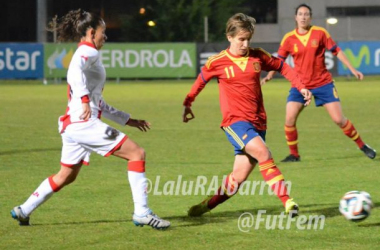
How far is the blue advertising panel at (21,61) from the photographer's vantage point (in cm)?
3525

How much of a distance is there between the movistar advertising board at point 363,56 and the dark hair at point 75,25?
2787 cm

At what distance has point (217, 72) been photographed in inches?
310

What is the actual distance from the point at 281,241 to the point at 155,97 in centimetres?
1919

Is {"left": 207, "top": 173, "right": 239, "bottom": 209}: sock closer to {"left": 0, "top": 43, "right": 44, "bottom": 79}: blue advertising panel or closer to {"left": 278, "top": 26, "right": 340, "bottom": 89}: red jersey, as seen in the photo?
{"left": 278, "top": 26, "right": 340, "bottom": 89}: red jersey

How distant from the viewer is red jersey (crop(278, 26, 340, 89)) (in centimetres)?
1204

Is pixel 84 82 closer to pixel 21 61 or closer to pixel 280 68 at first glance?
pixel 280 68

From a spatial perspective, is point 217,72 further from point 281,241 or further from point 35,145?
point 35,145

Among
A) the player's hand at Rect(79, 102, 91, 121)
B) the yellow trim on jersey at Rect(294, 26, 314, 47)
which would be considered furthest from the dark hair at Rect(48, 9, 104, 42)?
the yellow trim on jersey at Rect(294, 26, 314, 47)

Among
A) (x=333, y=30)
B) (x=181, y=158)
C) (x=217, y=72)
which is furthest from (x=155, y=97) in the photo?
(x=333, y=30)

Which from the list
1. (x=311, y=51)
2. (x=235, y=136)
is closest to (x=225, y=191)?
(x=235, y=136)

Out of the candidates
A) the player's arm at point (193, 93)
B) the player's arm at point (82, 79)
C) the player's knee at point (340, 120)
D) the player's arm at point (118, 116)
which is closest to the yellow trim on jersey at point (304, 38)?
the player's knee at point (340, 120)

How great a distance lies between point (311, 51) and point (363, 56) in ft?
76.6

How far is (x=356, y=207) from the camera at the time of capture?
24.0 feet

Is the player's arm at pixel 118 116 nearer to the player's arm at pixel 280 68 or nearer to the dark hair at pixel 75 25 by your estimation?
the dark hair at pixel 75 25
